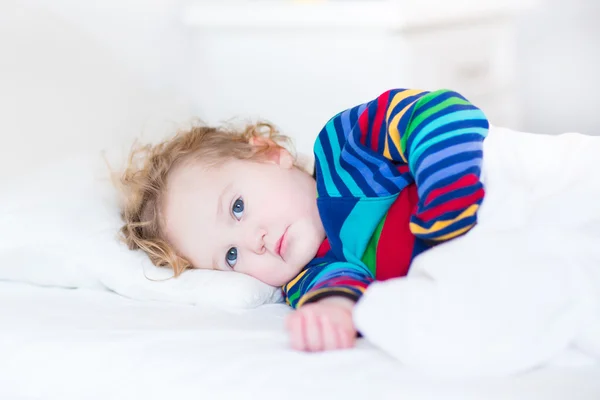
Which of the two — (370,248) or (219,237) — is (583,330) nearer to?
(370,248)

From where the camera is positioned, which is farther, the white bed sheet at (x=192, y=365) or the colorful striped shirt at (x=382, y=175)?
the colorful striped shirt at (x=382, y=175)

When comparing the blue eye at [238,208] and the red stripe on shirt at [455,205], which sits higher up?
the red stripe on shirt at [455,205]

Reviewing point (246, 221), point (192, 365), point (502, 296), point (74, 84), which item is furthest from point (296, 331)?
point (74, 84)

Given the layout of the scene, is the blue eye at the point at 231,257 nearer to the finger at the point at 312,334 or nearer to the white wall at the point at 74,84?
the finger at the point at 312,334

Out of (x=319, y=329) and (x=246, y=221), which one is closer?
(x=319, y=329)

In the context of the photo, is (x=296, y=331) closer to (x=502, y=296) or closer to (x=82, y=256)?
(x=502, y=296)

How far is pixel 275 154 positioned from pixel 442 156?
0.38m

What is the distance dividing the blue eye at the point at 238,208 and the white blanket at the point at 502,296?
35cm

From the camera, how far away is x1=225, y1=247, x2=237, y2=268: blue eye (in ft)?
3.84

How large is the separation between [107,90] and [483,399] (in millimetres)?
1401

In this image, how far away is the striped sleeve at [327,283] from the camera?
3.06ft

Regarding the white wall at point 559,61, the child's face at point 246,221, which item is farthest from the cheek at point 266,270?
the white wall at point 559,61

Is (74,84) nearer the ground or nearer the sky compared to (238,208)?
nearer the sky

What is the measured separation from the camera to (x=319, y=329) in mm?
827
